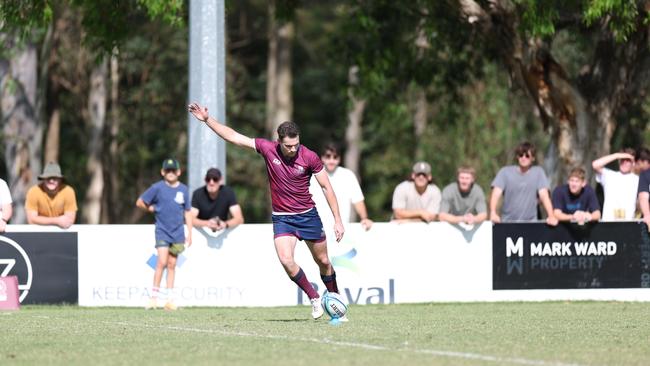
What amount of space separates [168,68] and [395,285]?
101 feet

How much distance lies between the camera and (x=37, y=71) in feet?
119

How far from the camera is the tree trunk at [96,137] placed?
140ft

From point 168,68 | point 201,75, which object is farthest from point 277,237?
point 168,68

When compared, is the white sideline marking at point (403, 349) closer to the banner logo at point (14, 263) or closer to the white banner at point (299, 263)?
the white banner at point (299, 263)

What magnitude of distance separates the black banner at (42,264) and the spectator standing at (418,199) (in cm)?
463

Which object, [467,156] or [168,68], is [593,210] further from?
[168,68]

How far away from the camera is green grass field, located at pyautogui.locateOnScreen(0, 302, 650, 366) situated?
10711 millimetres

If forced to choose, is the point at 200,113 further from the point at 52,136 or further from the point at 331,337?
the point at 52,136

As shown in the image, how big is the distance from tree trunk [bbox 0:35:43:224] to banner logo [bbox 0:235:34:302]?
16.0 meters

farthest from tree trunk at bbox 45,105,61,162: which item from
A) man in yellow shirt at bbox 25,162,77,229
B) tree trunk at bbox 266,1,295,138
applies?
man in yellow shirt at bbox 25,162,77,229

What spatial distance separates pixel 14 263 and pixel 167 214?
2323 mm

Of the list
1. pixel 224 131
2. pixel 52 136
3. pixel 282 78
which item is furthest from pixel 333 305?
pixel 282 78

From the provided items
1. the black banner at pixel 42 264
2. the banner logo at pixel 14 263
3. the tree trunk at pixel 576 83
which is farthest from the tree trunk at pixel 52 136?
the banner logo at pixel 14 263

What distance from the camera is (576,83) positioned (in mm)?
25734
